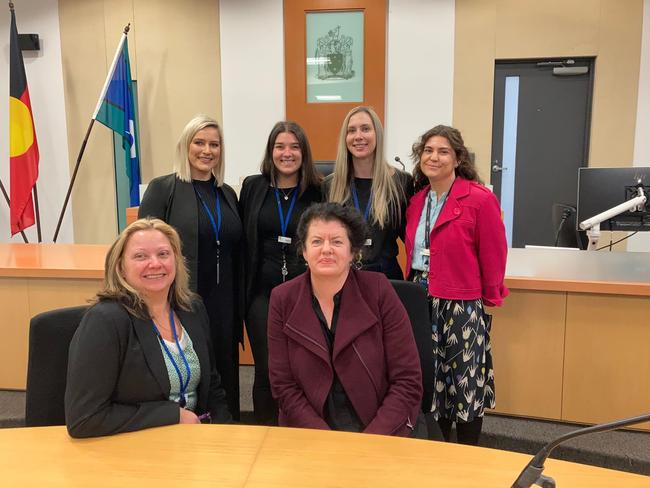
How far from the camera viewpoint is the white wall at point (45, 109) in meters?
5.41

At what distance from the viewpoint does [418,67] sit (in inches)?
199

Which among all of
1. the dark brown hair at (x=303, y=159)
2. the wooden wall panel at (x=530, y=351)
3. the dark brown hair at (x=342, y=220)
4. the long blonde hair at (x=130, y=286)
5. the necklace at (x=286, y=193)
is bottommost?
the wooden wall panel at (x=530, y=351)

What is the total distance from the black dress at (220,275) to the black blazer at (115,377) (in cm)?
76

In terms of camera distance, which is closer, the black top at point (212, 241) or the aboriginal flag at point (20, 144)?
the black top at point (212, 241)

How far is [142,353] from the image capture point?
140 centimetres

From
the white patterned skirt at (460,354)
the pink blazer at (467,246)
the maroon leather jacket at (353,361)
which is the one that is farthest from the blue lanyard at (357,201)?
the maroon leather jacket at (353,361)

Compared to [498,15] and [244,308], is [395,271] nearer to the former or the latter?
[244,308]

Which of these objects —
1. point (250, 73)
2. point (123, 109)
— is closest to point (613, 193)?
point (250, 73)

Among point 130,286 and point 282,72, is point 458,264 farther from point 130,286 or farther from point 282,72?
point 282,72

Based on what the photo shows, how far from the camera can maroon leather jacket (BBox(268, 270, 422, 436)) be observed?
59.9 inches

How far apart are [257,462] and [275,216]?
1.27 m

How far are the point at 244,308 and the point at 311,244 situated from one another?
30.8 inches

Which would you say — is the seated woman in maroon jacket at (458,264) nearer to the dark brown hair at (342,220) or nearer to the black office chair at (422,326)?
the black office chair at (422,326)

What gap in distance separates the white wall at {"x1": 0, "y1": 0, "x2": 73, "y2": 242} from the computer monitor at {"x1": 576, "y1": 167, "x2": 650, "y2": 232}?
5.08 m
